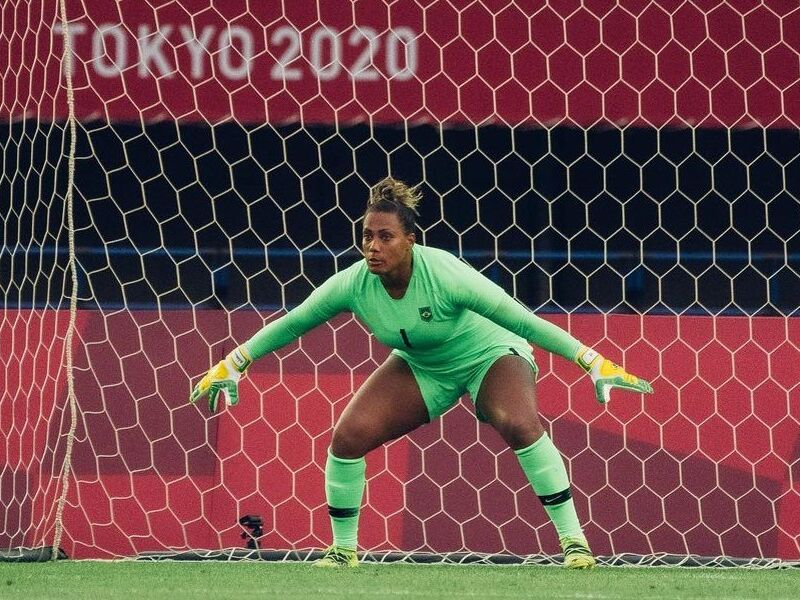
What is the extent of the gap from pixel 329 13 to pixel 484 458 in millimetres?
2715

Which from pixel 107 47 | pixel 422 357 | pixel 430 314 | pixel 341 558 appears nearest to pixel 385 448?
pixel 341 558

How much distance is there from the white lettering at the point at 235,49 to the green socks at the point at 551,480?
11.4 feet

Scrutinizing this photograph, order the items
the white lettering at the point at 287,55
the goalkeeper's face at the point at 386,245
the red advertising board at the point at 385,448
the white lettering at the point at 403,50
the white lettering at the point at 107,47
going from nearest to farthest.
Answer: the goalkeeper's face at the point at 386,245 < the red advertising board at the point at 385,448 < the white lettering at the point at 107,47 < the white lettering at the point at 287,55 < the white lettering at the point at 403,50

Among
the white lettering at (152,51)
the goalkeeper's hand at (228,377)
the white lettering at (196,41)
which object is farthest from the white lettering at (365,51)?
the goalkeeper's hand at (228,377)

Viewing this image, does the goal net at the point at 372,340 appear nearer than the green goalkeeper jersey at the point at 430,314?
→ No

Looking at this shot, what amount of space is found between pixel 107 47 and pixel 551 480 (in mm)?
3876

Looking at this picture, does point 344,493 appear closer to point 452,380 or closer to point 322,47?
point 452,380

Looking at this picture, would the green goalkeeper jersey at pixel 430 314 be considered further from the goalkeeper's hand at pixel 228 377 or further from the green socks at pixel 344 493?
the green socks at pixel 344 493

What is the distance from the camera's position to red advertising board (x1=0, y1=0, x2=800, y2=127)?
8492mm

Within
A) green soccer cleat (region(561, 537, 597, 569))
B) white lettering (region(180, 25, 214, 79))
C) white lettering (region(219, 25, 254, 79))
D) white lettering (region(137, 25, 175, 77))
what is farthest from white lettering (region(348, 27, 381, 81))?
green soccer cleat (region(561, 537, 597, 569))

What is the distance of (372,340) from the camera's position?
759 centimetres

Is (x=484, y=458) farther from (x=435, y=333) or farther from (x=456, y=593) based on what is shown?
(x=456, y=593)

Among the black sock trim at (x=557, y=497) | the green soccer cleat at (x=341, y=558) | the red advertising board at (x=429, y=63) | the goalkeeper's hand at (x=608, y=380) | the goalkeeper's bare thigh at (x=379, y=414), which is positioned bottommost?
the green soccer cleat at (x=341, y=558)

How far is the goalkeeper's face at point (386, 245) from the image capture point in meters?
5.74
